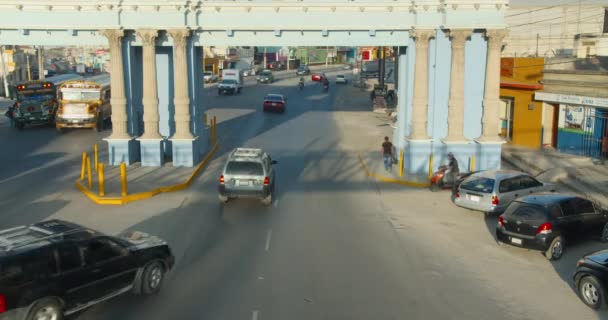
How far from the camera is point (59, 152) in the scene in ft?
105

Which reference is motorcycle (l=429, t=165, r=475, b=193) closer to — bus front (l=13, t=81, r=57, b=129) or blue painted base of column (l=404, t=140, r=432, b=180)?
blue painted base of column (l=404, t=140, r=432, b=180)

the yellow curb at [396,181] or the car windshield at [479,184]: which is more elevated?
the car windshield at [479,184]

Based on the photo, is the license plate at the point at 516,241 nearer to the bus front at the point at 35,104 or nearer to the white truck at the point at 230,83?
the bus front at the point at 35,104

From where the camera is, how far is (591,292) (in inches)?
499

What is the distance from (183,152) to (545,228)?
15.9m

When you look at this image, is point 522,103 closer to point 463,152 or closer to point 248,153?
point 463,152

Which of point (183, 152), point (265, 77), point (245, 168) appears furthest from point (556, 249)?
point (265, 77)

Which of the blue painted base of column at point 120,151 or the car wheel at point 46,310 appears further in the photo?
the blue painted base of column at point 120,151

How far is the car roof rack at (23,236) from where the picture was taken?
436 inches

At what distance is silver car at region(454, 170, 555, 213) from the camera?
1961 cm

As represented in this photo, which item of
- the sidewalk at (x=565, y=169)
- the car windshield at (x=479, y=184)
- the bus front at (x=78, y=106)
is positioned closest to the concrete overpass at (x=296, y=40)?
the sidewalk at (x=565, y=169)

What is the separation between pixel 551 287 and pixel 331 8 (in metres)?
16.8

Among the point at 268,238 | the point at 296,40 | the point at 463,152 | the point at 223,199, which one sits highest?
the point at 296,40

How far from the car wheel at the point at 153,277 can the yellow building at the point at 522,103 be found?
25.7 metres
